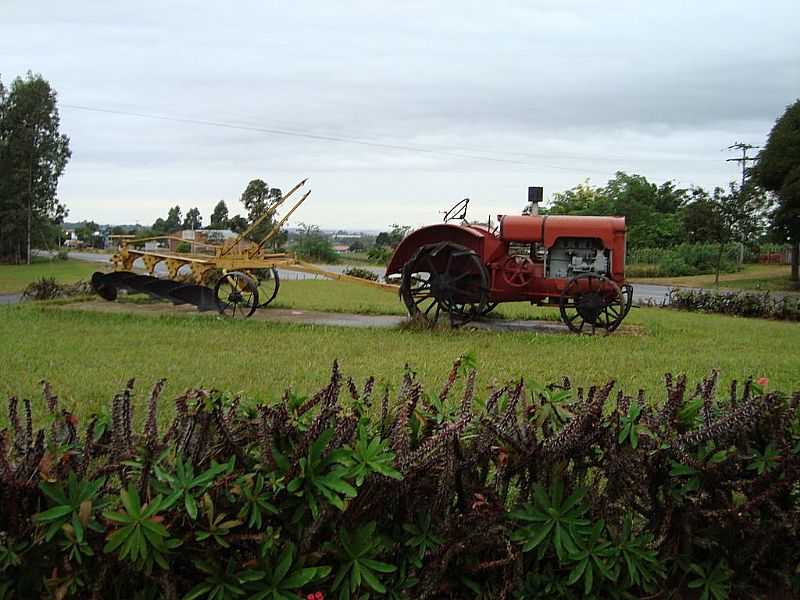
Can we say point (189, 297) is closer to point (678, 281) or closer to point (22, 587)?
point (22, 587)

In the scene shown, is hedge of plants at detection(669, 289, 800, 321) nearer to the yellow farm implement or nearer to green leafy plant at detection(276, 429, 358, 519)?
the yellow farm implement

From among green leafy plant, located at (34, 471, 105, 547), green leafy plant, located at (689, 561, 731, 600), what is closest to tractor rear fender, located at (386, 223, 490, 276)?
green leafy plant, located at (689, 561, 731, 600)

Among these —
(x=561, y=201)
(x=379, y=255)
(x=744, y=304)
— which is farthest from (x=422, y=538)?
(x=561, y=201)

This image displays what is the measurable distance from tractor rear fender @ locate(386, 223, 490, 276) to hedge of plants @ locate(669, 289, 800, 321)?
6483mm

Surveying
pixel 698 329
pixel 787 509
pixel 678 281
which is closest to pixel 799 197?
pixel 678 281

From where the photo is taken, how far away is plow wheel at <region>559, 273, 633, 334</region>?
1028cm

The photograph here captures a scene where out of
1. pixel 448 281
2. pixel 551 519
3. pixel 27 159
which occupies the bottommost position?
pixel 551 519

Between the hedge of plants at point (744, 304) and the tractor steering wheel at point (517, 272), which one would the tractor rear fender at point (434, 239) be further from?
the hedge of plants at point (744, 304)

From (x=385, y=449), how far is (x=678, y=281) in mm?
31757

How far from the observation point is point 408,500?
2.52m

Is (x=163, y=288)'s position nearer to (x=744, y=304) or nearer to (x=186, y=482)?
(x=744, y=304)

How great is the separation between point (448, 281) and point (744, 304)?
6976 millimetres

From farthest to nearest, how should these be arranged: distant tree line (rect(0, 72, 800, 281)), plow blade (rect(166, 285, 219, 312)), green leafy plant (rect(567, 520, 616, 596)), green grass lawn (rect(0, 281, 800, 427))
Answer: distant tree line (rect(0, 72, 800, 281)) → plow blade (rect(166, 285, 219, 312)) → green grass lawn (rect(0, 281, 800, 427)) → green leafy plant (rect(567, 520, 616, 596))

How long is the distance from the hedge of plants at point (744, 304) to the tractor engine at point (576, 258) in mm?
5181
